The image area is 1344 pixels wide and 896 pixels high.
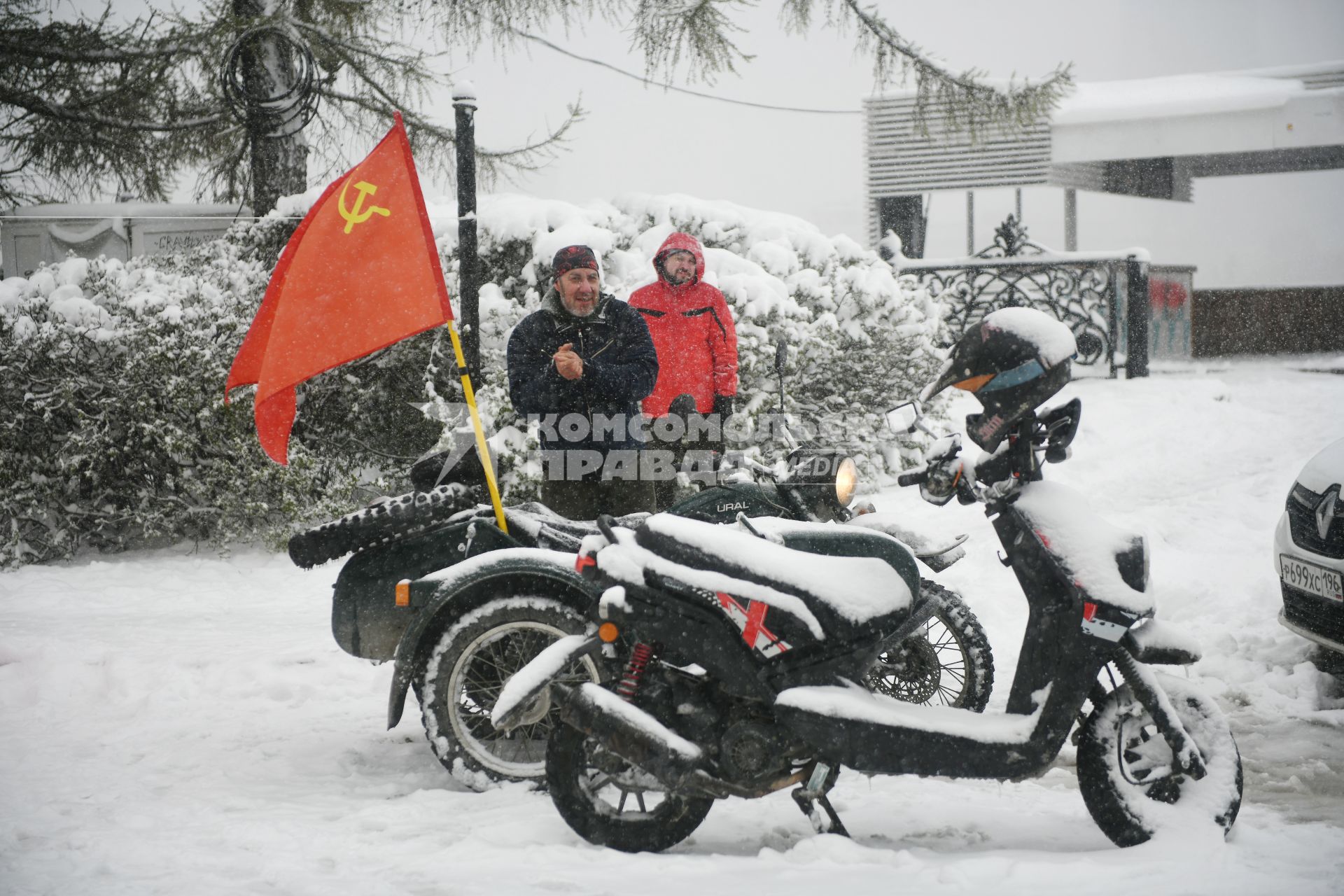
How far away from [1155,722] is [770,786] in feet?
3.72

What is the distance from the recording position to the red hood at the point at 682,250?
20.9ft

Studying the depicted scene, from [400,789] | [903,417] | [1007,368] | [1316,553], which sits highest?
[1007,368]

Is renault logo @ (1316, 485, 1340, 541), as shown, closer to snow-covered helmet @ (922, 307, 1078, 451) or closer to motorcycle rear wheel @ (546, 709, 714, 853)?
snow-covered helmet @ (922, 307, 1078, 451)

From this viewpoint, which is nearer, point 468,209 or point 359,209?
point 359,209

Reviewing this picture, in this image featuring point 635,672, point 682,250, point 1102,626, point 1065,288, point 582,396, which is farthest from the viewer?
point 1065,288

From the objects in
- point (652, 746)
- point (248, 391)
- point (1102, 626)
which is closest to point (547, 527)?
point (652, 746)

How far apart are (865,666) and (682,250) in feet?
11.6

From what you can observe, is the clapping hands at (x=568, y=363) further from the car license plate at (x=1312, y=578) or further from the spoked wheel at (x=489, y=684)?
the car license plate at (x=1312, y=578)

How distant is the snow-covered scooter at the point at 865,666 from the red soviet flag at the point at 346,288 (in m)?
1.43

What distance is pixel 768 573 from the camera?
3322mm

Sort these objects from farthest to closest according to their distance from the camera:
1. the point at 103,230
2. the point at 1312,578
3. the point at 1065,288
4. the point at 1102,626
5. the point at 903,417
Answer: the point at 1065,288, the point at 103,230, the point at 1312,578, the point at 903,417, the point at 1102,626

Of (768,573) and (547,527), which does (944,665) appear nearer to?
(768,573)

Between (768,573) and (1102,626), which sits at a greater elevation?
(768,573)

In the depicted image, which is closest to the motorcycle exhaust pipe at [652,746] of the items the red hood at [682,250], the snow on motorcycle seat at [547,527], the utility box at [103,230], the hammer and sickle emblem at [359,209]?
the snow on motorcycle seat at [547,527]
